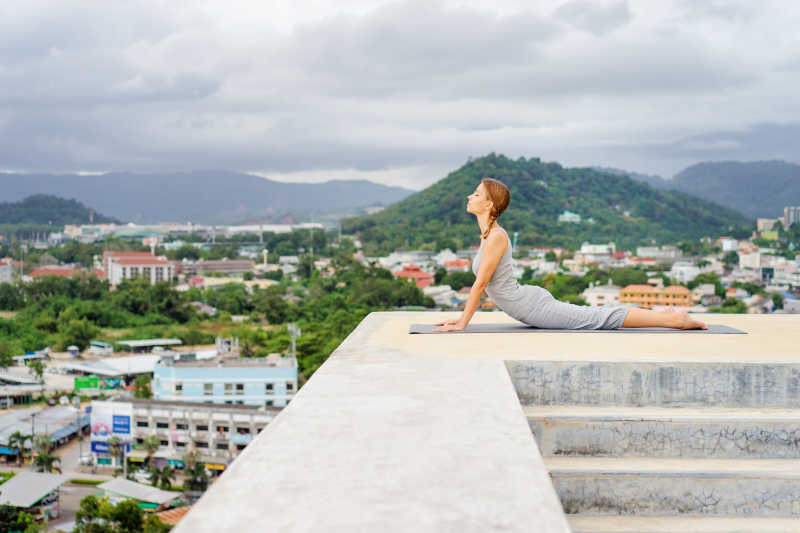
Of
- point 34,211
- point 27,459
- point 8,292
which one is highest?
point 34,211

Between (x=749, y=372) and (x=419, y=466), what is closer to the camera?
(x=419, y=466)

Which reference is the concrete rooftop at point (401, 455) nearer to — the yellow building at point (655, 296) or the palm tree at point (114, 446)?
the palm tree at point (114, 446)

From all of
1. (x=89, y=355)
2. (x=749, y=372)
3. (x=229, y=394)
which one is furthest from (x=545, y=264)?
(x=749, y=372)

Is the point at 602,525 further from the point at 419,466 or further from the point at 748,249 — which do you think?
the point at 748,249

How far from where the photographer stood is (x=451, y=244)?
57.1 m

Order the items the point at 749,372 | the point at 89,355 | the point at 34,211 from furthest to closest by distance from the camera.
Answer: the point at 34,211, the point at 89,355, the point at 749,372

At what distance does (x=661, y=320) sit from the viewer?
10.2ft

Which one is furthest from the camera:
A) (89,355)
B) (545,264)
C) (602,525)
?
(545,264)

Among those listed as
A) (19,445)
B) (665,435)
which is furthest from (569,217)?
(665,435)

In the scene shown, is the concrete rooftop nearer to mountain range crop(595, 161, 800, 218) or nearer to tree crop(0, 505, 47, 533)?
tree crop(0, 505, 47, 533)

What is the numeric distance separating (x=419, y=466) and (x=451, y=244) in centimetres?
5602

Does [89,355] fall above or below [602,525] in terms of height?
below

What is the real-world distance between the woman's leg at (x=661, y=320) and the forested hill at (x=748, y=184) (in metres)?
99.3

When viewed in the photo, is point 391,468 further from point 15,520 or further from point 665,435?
point 15,520
